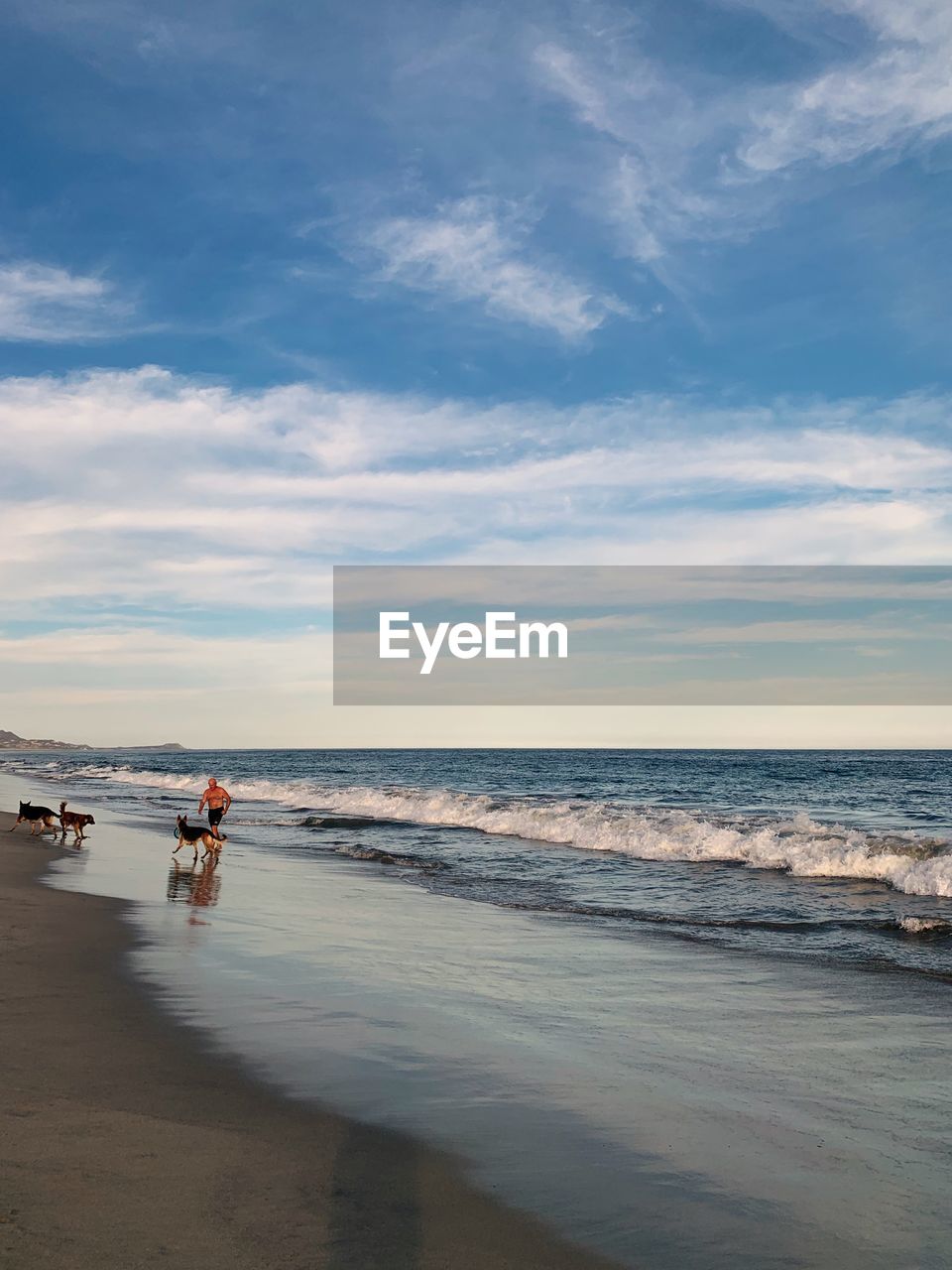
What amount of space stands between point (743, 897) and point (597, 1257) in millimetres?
12611

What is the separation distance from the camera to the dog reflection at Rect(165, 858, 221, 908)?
14.0 metres

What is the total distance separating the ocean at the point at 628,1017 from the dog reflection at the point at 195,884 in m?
0.10

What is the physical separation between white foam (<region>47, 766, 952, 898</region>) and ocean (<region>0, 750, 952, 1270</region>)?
0.13 metres

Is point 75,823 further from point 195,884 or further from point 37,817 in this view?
point 195,884

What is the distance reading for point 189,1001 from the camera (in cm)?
785

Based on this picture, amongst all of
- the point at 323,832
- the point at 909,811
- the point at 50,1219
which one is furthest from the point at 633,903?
the point at 909,811

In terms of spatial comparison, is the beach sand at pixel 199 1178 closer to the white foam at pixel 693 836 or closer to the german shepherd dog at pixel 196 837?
the german shepherd dog at pixel 196 837

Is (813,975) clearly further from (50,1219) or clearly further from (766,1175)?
(50,1219)

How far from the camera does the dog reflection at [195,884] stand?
46.1ft

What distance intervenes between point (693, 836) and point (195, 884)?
11.7 meters

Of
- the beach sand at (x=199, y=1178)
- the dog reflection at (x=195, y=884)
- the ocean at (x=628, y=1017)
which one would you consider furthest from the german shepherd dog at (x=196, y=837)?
the beach sand at (x=199, y=1178)

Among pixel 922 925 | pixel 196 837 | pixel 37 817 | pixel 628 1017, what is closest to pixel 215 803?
pixel 196 837

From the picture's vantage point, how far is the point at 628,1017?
792cm

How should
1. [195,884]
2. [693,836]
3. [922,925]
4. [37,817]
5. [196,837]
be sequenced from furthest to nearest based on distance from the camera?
[37,817]
[693,836]
[196,837]
[195,884]
[922,925]
